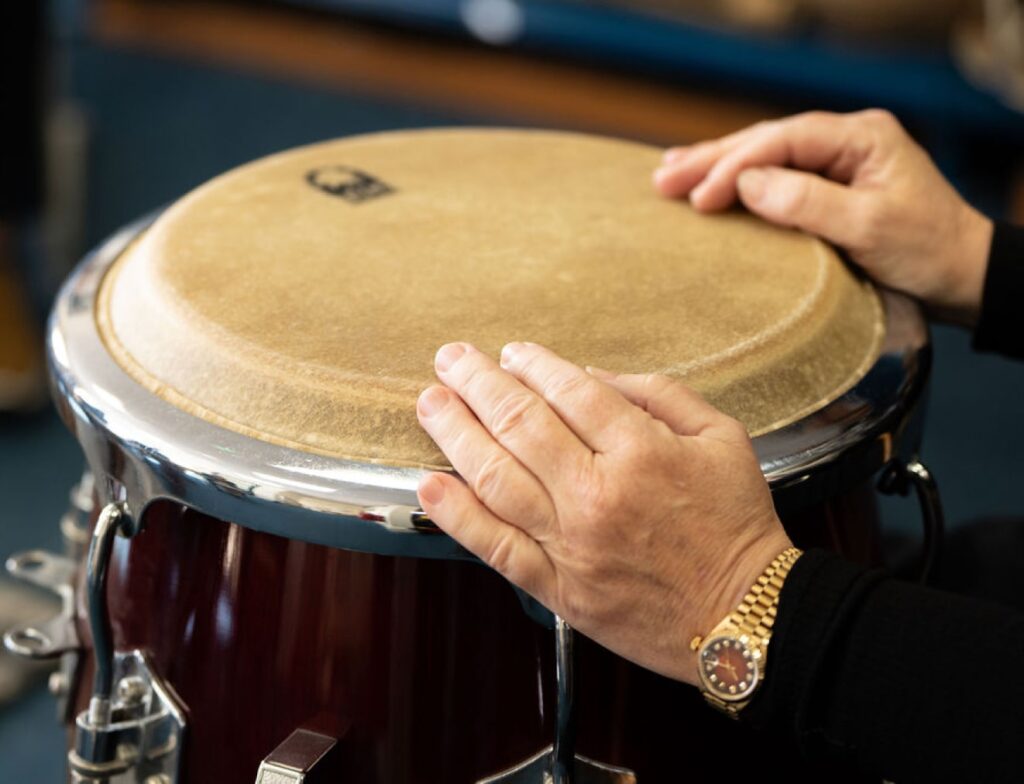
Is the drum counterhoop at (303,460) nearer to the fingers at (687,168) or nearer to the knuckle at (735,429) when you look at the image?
the knuckle at (735,429)

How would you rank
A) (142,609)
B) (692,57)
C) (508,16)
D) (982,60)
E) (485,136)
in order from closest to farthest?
(142,609) < (485,136) < (982,60) < (692,57) < (508,16)

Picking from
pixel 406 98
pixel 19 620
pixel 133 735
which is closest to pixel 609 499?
pixel 133 735

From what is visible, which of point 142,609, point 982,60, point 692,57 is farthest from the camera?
point 692,57

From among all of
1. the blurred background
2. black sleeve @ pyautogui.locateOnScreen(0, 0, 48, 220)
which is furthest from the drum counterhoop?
black sleeve @ pyautogui.locateOnScreen(0, 0, 48, 220)

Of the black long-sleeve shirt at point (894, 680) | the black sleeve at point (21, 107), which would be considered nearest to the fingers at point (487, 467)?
the black long-sleeve shirt at point (894, 680)

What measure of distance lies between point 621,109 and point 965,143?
73 cm

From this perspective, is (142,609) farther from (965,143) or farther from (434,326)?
(965,143)

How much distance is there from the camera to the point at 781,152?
82 cm

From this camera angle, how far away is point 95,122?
8.80ft

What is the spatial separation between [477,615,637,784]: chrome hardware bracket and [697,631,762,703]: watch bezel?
2.3 inches

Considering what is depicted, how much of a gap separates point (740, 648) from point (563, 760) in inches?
3.9

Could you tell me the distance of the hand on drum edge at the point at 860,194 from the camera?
0.78 m

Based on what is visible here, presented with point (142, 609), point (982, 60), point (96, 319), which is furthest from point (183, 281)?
point (982, 60)

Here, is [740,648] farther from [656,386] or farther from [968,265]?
[968,265]
